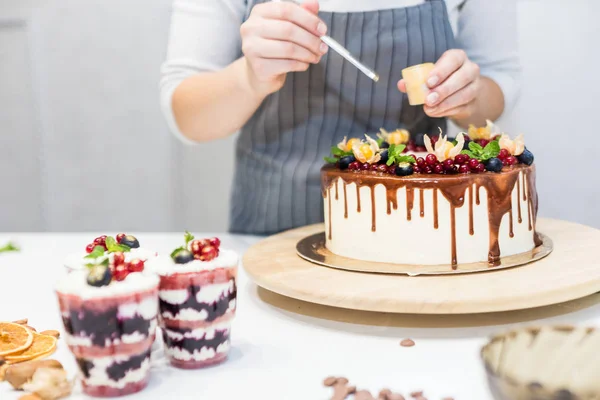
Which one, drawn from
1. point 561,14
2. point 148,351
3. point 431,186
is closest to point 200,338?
point 148,351

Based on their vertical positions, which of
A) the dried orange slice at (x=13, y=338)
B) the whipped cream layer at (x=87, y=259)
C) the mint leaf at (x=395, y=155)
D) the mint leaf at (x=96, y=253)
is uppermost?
the mint leaf at (x=395, y=155)

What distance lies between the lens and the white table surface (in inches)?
34.7

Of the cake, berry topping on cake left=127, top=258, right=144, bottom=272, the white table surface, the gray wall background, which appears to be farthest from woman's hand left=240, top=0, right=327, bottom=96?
the gray wall background

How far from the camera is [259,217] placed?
1983 mm

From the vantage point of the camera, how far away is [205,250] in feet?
3.01

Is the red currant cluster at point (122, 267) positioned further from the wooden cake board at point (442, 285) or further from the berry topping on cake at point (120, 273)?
→ the wooden cake board at point (442, 285)

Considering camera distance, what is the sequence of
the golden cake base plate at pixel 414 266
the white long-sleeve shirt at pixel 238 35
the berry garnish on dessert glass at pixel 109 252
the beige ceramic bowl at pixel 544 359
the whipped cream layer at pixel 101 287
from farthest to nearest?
the white long-sleeve shirt at pixel 238 35 < the golden cake base plate at pixel 414 266 < the berry garnish on dessert glass at pixel 109 252 < the whipped cream layer at pixel 101 287 < the beige ceramic bowl at pixel 544 359

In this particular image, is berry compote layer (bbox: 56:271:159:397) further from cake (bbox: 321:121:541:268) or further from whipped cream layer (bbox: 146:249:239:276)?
cake (bbox: 321:121:541:268)

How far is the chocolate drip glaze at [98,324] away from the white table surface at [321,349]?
0.31 feet

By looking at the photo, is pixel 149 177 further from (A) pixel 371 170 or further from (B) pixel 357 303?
(B) pixel 357 303

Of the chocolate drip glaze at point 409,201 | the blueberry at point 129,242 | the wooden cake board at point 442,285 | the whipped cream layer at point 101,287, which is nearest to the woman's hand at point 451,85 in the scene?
the chocolate drip glaze at point 409,201

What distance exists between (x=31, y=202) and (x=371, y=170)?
95.1 inches

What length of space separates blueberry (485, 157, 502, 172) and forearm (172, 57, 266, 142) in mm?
589

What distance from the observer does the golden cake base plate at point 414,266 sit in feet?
4.09
